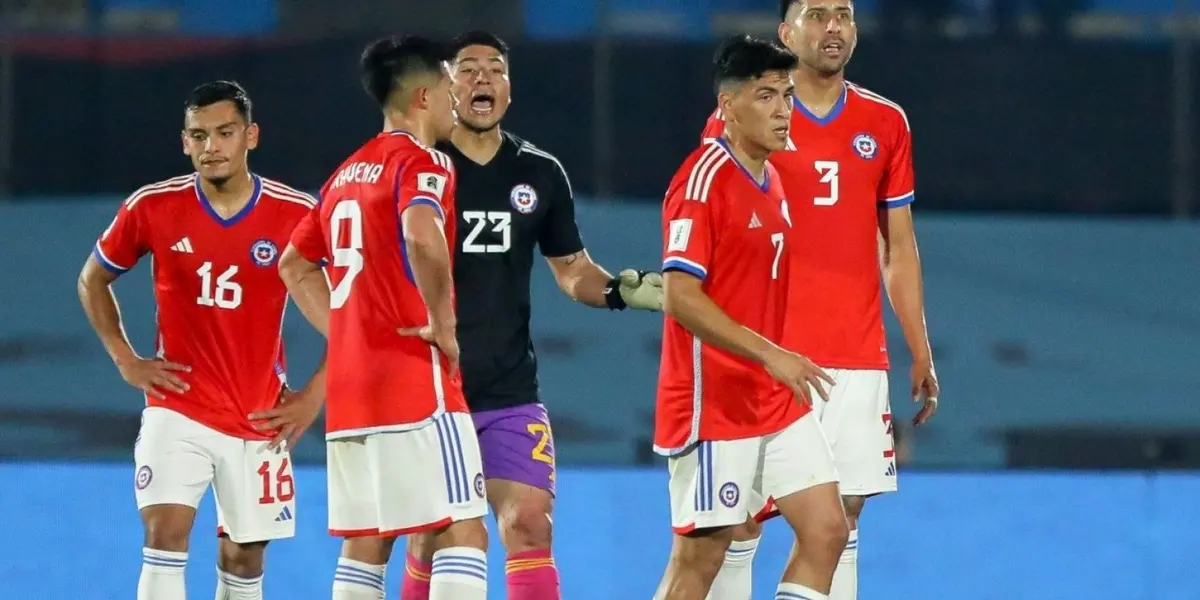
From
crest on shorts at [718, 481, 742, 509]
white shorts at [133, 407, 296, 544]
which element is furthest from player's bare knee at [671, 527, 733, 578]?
white shorts at [133, 407, 296, 544]

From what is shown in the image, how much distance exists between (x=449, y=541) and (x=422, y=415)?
298 millimetres

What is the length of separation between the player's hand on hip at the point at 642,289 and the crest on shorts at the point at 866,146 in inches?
27.3

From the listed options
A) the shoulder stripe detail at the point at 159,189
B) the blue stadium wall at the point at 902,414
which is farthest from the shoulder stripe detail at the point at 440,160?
the blue stadium wall at the point at 902,414

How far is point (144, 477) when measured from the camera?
17.0ft

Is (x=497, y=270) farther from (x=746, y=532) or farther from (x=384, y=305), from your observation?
(x=746, y=532)

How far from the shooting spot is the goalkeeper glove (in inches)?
188

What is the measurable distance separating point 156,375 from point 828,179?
1.92 meters

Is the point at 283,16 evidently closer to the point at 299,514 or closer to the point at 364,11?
the point at 364,11

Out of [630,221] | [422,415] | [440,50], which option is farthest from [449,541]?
[630,221]

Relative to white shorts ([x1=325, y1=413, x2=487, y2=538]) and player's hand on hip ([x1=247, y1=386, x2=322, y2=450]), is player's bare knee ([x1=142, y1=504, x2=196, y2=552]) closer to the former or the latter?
player's hand on hip ([x1=247, y1=386, x2=322, y2=450])

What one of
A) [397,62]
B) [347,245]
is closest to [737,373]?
[347,245]

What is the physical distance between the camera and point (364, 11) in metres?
9.08

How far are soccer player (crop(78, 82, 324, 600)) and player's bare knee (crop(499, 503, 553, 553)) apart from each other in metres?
0.73

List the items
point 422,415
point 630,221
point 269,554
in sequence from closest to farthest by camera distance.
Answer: point 422,415, point 269,554, point 630,221
